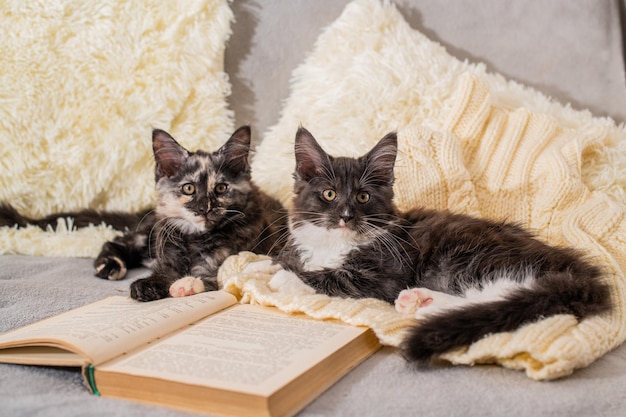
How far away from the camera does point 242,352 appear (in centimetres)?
118

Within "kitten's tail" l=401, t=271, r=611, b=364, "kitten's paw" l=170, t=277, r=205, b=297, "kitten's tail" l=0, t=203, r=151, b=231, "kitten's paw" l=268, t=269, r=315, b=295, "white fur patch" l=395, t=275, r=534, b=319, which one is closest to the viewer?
"kitten's tail" l=401, t=271, r=611, b=364

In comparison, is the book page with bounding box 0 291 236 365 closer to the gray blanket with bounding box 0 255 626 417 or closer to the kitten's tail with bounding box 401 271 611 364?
the gray blanket with bounding box 0 255 626 417

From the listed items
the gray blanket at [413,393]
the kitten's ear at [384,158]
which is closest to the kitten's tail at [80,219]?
the kitten's ear at [384,158]

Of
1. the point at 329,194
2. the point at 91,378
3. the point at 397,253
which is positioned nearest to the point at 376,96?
the point at 329,194

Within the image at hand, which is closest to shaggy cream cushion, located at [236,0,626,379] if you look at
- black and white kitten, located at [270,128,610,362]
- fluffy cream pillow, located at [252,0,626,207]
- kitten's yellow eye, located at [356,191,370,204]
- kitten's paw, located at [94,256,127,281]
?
fluffy cream pillow, located at [252,0,626,207]

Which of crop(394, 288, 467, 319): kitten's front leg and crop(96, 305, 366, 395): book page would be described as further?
crop(394, 288, 467, 319): kitten's front leg

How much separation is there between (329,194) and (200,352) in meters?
0.69

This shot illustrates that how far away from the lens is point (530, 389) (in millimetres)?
1104

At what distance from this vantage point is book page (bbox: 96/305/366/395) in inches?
41.4

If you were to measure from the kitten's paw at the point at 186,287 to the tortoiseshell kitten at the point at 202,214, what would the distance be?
1.4 inches

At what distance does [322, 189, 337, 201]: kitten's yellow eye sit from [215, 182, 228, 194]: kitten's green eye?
0.38 metres

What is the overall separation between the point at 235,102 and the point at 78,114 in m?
0.67

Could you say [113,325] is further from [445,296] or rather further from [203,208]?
[445,296]

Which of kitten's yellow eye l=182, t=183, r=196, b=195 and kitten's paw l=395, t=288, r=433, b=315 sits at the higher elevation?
kitten's paw l=395, t=288, r=433, b=315
